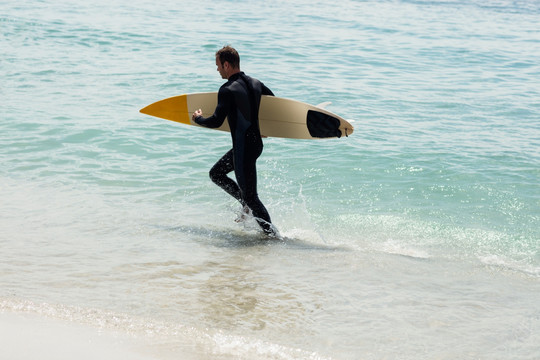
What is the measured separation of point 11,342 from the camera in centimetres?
405

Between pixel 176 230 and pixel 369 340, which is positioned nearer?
pixel 369 340

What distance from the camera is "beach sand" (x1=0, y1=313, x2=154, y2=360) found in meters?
3.95

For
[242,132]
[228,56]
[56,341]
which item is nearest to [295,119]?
[242,132]

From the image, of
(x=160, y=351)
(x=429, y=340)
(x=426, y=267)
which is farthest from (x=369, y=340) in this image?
(x=426, y=267)

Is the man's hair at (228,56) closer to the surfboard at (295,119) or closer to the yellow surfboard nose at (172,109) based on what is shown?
the surfboard at (295,119)

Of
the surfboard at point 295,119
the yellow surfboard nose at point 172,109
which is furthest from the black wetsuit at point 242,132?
the yellow surfboard nose at point 172,109

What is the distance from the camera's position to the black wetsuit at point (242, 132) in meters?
6.44

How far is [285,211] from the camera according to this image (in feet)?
26.4

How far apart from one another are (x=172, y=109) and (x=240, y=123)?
5.40 feet

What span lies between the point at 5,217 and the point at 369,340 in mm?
4330

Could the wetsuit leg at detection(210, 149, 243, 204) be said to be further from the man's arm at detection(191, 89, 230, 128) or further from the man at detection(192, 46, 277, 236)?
the man's arm at detection(191, 89, 230, 128)

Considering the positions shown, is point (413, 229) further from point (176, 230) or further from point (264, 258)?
point (176, 230)

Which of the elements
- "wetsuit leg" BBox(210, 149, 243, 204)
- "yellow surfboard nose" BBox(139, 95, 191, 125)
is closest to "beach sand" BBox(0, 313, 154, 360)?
"wetsuit leg" BBox(210, 149, 243, 204)

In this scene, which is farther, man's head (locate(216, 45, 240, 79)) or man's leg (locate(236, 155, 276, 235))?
man's leg (locate(236, 155, 276, 235))
